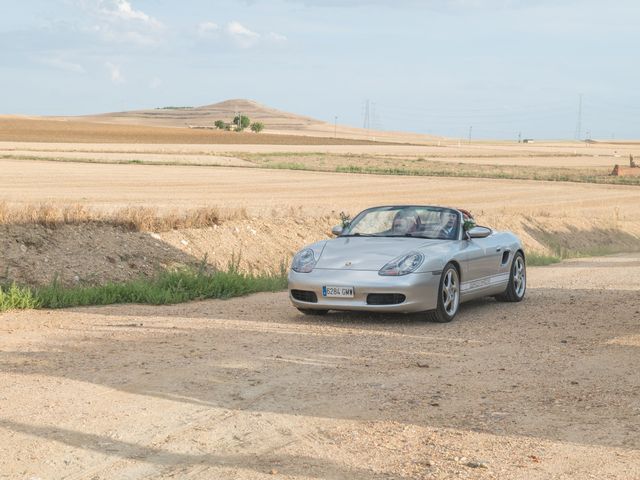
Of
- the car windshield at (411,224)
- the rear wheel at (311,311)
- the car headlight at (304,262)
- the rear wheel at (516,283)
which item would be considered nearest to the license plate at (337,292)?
the car headlight at (304,262)

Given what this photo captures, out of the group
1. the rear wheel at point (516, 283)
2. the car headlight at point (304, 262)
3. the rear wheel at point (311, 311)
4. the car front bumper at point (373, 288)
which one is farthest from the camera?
the rear wheel at point (516, 283)

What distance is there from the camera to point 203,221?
22453 mm

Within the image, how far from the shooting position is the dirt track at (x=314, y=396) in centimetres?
653

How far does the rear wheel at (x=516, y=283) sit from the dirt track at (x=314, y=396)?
1827mm

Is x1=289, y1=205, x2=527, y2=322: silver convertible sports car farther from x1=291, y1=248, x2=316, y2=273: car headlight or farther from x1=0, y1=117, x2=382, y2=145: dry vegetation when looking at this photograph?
x1=0, y1=117, x2=382, y2=145: dry vegetation

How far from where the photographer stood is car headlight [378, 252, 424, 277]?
12.6 meters

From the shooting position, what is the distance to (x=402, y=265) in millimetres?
12695

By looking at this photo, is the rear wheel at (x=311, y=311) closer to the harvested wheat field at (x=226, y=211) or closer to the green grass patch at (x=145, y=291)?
the green grass patch at (x=145, y=291)

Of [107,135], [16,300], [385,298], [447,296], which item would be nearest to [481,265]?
[447,296]

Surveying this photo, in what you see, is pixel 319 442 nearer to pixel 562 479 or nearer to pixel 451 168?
pixel 562 479

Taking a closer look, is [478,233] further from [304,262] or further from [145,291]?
[145,291]

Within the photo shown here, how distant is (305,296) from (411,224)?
195 cm

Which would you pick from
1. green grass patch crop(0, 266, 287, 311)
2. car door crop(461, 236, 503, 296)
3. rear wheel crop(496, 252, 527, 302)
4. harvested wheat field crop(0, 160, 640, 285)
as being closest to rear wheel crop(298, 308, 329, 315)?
car door crop(461, 236, 503, 296)

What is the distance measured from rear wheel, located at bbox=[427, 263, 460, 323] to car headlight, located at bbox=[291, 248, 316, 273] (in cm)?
151
